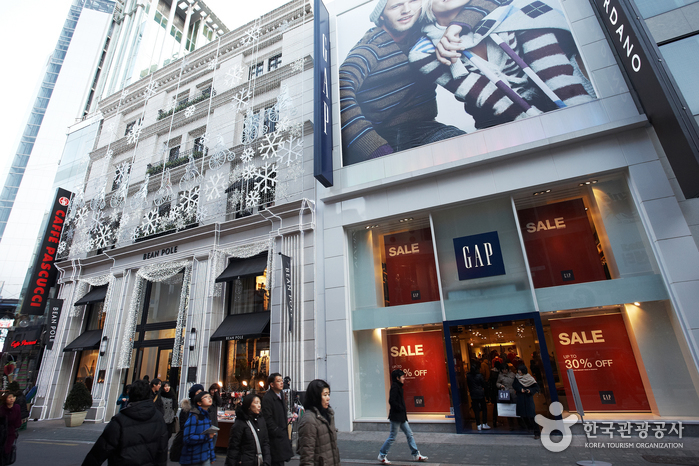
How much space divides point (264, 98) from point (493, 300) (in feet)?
46.5

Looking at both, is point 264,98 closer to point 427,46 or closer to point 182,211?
point 182,211

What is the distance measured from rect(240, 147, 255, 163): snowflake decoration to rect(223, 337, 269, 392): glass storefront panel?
7.97 m

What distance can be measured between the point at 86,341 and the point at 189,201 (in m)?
9.24

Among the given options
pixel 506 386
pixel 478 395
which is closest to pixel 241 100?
pixel 478 395

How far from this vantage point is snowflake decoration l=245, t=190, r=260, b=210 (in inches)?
595

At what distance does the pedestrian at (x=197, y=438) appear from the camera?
467cm

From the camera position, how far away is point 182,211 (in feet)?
56.5

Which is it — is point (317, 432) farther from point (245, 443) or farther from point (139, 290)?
point (139, 290)

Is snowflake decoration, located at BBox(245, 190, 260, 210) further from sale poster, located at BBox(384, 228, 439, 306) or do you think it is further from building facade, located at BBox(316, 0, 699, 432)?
sale poster, located at BBox(384, 228, 439, 306)

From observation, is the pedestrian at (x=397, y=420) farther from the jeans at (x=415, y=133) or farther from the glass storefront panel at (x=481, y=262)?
the jeans at (x=415, y=133)

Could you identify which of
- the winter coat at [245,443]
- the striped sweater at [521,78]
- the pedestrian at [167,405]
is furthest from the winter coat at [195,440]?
the striped sweater at [521,78]

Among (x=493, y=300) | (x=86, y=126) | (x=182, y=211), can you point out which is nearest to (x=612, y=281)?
(x=493, y=300)

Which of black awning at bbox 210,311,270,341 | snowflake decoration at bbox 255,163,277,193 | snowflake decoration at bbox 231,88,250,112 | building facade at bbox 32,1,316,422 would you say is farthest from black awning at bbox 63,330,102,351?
snowflake decoration at bbox 231,88,250,112

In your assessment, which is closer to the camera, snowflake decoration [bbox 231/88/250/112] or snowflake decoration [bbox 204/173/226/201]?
snowflake decoration [bbox 204/173/226/201]
